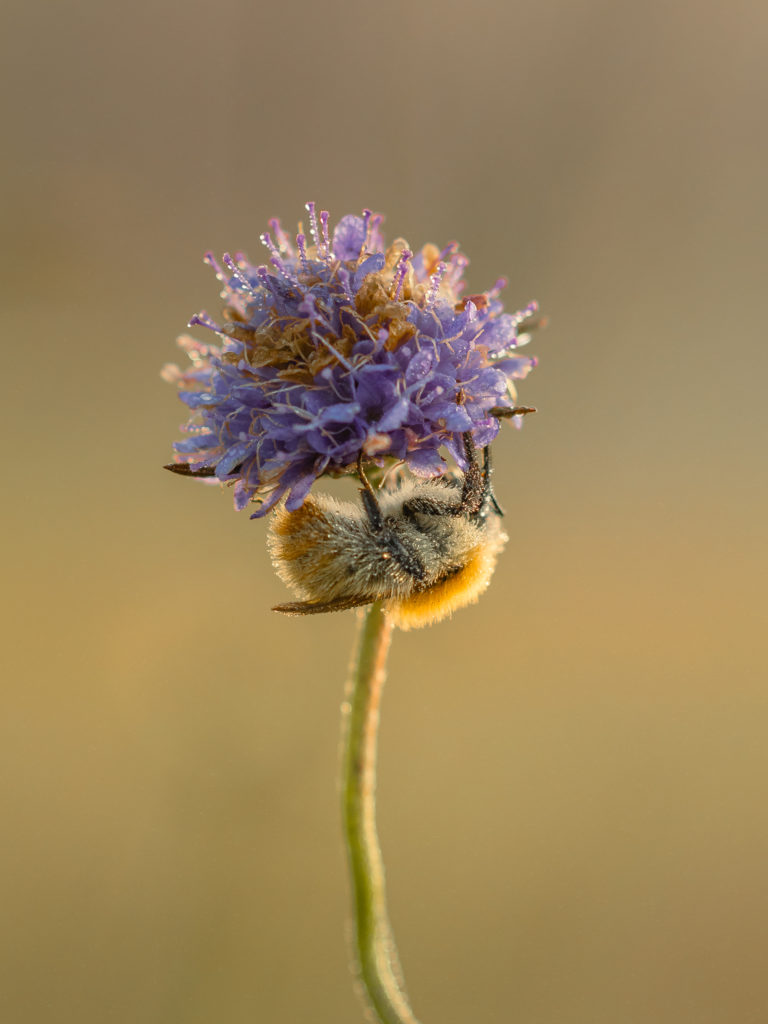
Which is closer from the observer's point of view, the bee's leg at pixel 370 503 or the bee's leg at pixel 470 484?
the bee's leg at pixel 370 503

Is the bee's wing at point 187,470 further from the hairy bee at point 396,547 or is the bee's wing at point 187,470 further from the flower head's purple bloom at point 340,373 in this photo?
the hairy bee at point 396,547

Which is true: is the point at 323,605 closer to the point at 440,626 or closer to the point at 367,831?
the point at 367,831

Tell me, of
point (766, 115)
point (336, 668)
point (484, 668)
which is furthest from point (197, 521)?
point (766, 115)

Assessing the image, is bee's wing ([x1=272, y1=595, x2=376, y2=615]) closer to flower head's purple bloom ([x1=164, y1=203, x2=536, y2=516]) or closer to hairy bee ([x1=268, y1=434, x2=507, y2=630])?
hairy bee ([x1=268, y1=434, x2=507, y2=630])

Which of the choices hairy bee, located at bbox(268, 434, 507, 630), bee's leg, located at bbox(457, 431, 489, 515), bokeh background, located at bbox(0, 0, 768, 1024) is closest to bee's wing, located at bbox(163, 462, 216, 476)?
hairy bee, located at bbox(268, 434, 507, 630)

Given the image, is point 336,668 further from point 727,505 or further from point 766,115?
point 766,115

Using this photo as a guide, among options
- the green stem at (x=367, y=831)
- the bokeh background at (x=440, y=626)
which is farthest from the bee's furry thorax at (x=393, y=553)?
the bokeh background at (x=440, y=626)

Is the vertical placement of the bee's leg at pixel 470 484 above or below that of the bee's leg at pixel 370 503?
above
